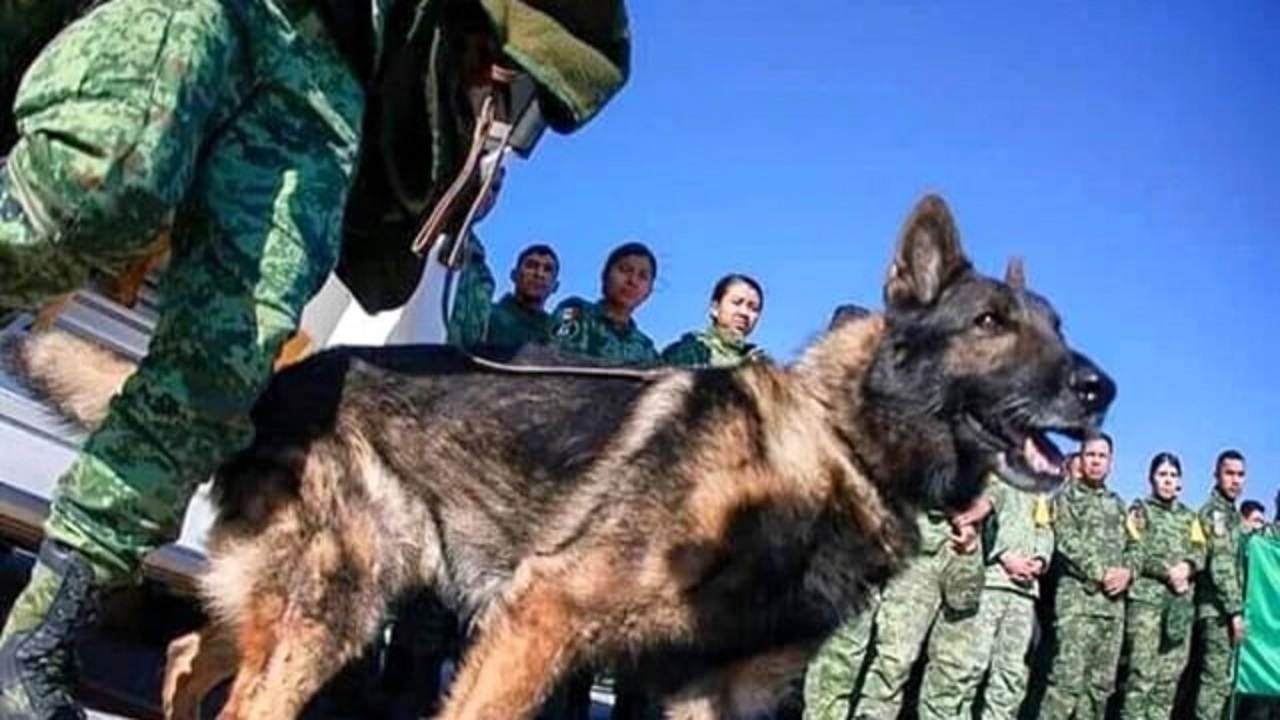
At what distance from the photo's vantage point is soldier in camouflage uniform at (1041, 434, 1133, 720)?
9211 mm

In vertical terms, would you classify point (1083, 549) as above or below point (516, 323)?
above

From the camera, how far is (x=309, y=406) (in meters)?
3.64

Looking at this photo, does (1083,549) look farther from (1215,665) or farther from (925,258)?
(925,258)

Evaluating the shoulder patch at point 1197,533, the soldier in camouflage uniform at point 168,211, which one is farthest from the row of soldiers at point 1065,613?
the soldier in camouflage uniform at point 168,211


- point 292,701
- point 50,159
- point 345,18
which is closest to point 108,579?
point 50,159

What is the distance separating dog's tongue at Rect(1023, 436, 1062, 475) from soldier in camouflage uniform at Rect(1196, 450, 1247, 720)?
6.97 m

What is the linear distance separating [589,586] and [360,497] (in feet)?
2.12

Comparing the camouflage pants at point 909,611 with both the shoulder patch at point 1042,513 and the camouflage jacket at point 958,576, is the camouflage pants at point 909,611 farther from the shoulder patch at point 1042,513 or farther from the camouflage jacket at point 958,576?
the shoulder patch at point 1042,513

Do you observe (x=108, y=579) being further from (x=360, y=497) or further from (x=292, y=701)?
(x=360, y=497)

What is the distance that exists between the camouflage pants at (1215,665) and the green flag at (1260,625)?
116mm

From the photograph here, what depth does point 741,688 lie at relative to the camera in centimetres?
380

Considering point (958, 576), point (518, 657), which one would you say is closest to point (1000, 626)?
point (958, 576)

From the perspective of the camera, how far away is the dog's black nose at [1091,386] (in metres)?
3.84

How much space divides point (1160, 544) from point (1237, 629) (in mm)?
1063
